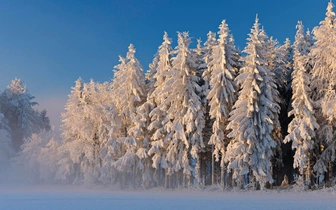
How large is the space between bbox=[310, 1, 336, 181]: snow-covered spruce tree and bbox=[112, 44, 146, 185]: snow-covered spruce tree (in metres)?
18.1

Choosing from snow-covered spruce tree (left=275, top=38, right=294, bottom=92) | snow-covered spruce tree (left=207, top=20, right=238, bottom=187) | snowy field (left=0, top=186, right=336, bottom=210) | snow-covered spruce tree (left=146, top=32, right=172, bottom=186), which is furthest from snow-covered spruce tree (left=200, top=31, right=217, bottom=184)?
snow-covered spruce tree (left=275, top=38, right=294, bottom=92)

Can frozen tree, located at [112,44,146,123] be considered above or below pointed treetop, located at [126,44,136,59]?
below

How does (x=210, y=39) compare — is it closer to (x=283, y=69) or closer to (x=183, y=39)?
(x=183, y=39)

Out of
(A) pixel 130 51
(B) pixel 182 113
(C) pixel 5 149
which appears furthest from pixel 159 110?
(C) pixel 5 149

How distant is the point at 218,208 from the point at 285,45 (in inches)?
1299

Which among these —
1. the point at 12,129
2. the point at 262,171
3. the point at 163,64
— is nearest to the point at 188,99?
the point at 163,64

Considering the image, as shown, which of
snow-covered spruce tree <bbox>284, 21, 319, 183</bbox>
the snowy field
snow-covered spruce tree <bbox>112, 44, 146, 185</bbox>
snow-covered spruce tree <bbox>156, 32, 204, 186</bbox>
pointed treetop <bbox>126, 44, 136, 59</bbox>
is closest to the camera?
the snowy field

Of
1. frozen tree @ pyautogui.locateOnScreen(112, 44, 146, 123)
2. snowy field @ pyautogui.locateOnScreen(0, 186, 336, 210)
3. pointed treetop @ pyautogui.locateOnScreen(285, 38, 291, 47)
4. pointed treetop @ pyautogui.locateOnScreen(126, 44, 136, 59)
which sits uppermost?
pointed treetop @ pyautogui.locateOnScreen(285, 38, 291, 47)

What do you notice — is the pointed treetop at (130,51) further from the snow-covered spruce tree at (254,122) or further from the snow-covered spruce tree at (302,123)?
the snow-covered spruce tree at (302,123)

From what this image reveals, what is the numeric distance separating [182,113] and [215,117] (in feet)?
11.7

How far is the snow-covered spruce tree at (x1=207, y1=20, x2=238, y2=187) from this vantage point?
3597cm

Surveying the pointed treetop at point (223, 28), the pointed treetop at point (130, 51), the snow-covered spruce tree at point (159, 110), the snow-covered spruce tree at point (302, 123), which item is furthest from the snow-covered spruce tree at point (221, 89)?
the pointed treetop at point (130, 51)

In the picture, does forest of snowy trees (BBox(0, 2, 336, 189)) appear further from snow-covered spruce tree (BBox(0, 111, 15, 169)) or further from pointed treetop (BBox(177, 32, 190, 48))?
snow-covered spruce tree (BBox(0, 111, 15, 169))

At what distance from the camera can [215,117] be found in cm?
A: 3884
